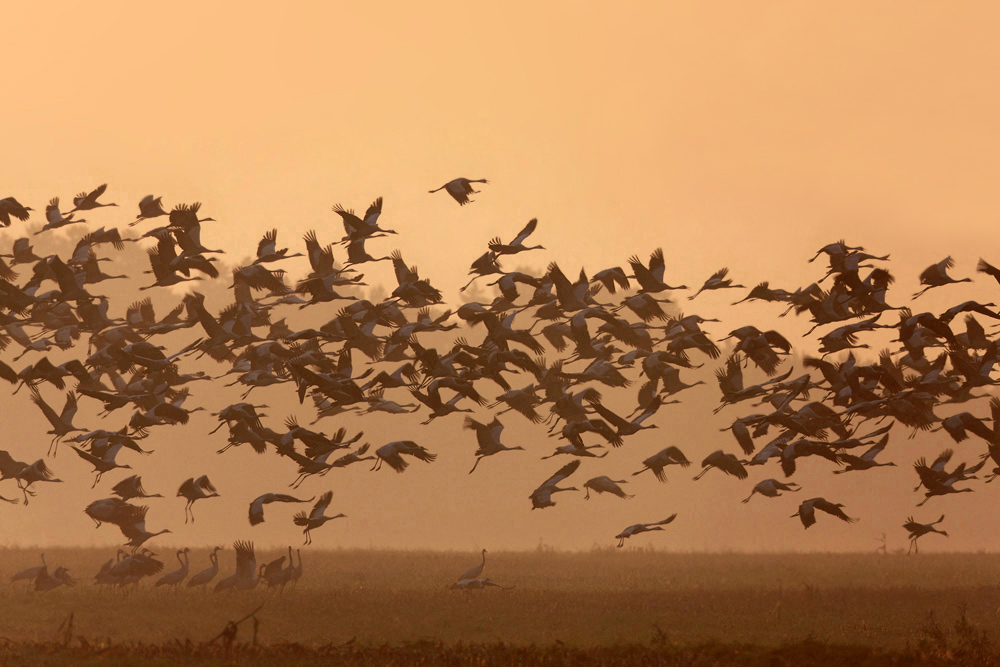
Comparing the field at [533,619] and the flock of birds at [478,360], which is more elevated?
the flock of birds at [478,360]

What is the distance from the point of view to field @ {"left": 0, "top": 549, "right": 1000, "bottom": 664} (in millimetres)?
20156

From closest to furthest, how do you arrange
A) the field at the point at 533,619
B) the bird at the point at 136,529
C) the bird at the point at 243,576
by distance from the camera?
the field at the point at 533,619
the bird at the point at 136,529
the bird at the point at 243,576

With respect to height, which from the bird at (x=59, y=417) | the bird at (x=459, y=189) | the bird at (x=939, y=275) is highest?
the bird at (x=459, y=189)

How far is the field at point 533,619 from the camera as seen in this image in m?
20.2

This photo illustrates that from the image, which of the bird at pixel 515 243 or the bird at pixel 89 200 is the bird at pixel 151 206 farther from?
the bird at pixel 515 243

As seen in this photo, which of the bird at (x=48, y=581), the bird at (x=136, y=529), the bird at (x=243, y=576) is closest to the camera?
the bird at (x=136, y=529)

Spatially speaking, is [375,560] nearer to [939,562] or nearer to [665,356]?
[665,356]

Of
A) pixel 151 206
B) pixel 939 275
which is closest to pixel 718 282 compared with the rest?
pixel 939 275

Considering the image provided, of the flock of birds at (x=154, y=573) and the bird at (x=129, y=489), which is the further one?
the flock of birds at (x=154, y=573)

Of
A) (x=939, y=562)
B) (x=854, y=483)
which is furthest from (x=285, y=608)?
(x=854, y=483)

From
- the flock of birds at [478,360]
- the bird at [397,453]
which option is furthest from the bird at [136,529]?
the bird at [397,453]

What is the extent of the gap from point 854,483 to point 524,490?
88.8ft

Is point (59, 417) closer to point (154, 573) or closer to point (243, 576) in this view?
point (154, 573)

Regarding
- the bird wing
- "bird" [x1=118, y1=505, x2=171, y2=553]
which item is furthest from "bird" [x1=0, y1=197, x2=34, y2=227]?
the bird wing
